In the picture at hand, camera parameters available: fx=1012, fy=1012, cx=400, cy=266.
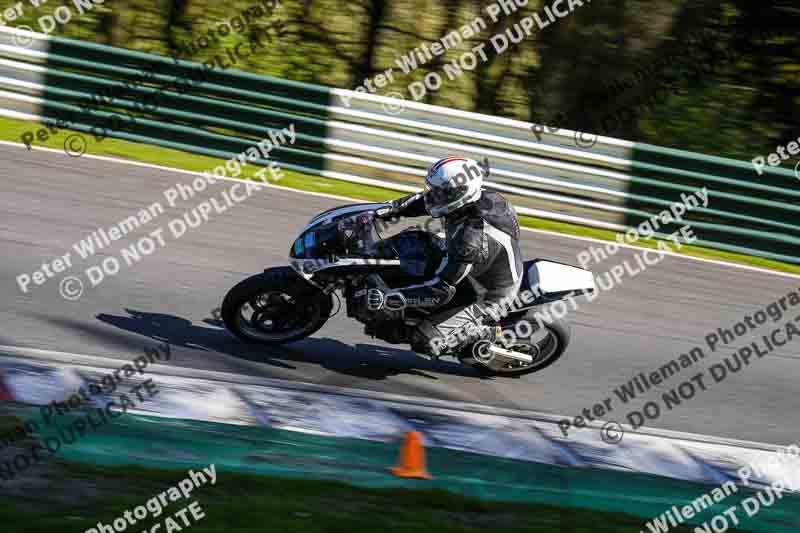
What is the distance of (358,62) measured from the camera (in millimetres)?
18641

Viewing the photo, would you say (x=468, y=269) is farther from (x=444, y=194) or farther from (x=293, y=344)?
(x=293, y=344)

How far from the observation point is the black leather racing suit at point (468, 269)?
24.9 feet

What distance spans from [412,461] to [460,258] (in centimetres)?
179

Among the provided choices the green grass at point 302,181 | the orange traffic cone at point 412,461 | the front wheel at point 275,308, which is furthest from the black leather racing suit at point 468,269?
the green grass at point 302,181

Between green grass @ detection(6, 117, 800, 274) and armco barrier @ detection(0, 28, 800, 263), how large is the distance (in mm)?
149

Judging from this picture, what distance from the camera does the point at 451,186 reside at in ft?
24.3

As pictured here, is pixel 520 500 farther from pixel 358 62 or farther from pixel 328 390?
pixel 358 62

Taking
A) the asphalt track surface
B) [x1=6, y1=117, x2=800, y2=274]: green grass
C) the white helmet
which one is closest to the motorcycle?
the asphalt track surface

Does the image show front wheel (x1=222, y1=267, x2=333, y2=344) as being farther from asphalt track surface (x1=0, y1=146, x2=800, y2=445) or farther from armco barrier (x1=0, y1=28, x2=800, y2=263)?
armco barrier (x1=0, y1=28, x2=800, y2=263)

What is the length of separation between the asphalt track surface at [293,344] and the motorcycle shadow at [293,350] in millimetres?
17

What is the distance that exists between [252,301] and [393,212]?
1.32 m

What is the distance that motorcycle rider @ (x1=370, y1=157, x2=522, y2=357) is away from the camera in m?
7.48

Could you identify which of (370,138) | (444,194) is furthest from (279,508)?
(370,138)

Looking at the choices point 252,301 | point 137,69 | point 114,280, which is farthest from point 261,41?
point 252,301
